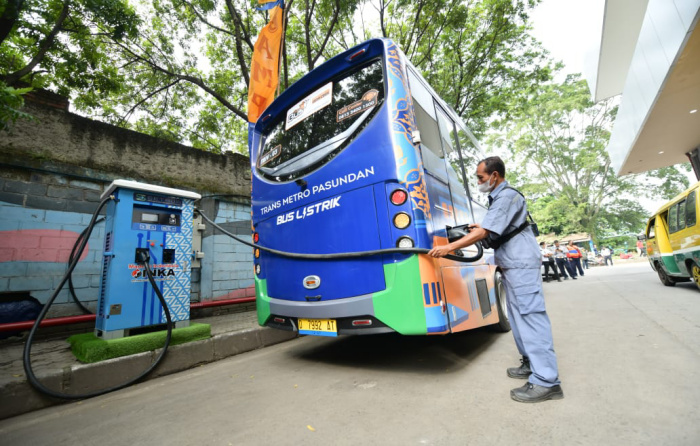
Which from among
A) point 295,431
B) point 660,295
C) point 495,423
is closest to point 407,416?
point 495,423

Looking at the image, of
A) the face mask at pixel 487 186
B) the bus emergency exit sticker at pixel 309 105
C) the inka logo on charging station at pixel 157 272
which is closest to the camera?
the face mask at pixel 487 186

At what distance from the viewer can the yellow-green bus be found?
5.57m

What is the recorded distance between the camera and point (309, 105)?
3008 mm

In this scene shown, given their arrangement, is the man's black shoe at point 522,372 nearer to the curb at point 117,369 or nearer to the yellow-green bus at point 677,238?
the curb at point 117,369

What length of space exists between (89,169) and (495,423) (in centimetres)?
596

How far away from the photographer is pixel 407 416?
5.71ft

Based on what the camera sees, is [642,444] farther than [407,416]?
No

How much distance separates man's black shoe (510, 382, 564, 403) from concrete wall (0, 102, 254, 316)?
5.14 meters

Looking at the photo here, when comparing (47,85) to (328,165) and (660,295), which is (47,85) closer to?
(328,165)

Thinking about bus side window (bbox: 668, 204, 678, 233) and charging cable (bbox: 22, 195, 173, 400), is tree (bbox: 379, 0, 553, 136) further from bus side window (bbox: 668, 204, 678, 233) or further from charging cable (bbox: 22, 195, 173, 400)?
charging cable (bbox: 22, 195, 173, 400)

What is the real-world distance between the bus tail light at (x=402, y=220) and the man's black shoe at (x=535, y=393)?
130 cm

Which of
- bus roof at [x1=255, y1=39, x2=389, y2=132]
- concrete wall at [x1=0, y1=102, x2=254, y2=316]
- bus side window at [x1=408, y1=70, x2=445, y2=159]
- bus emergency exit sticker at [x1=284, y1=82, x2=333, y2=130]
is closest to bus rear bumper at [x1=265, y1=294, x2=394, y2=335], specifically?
bus side window at [x1=408, y1=70, x2=445, y2=159]

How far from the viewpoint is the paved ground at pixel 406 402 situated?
155 cm

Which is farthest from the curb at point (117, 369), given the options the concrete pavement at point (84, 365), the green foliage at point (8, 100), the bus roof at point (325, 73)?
the bus roof at point (325, 73)
